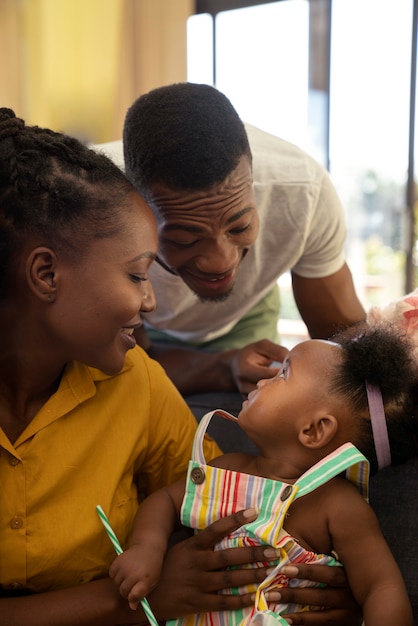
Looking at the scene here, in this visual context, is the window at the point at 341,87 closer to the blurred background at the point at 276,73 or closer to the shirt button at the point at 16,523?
the blurred background at the point at 276,73

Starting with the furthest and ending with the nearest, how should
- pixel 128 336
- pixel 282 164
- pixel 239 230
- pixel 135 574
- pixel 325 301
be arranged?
pixel 325 301
pixel 282 164
pixel 239 230
pixel 128 336
pixel 135 574

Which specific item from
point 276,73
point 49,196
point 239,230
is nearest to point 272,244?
point 239,230

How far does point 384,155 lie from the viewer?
4988 mm

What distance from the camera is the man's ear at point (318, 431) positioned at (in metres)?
1.24

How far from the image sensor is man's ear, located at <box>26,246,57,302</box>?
114cm

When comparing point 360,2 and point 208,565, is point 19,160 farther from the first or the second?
point 360,2

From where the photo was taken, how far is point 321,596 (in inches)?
46.2

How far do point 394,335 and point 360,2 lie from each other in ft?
13.6

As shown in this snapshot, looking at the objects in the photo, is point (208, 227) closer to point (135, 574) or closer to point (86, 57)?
point (135, 574)

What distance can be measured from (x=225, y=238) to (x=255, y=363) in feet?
0.89

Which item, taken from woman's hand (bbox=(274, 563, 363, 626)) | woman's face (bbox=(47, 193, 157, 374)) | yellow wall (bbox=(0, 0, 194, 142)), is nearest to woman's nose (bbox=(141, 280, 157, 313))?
woman's face (bbox=(47, 193, 157, 374))

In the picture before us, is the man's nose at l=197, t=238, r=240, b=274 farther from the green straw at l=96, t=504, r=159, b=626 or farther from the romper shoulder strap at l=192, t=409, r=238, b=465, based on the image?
the green straw at l=96, t=504, r=159, b=626

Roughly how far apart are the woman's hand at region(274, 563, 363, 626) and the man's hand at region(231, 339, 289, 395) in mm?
491

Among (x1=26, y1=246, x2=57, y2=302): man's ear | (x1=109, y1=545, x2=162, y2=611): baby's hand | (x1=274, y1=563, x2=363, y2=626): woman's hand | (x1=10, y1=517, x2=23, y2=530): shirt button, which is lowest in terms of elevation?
(x1=274, y1=563, x2=363, y2=626): woman's hand
